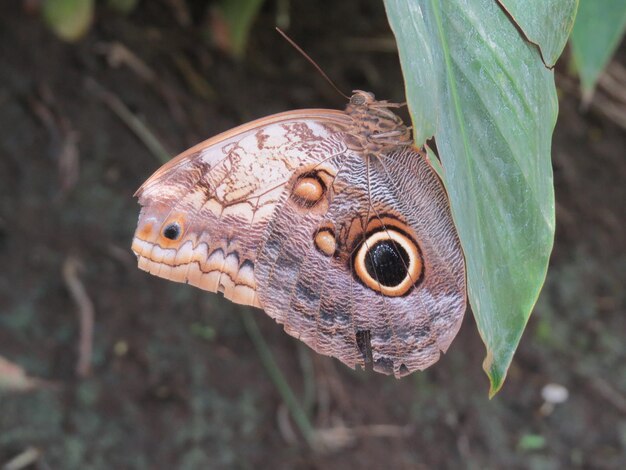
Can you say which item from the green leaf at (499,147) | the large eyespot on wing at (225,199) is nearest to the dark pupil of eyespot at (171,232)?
the large eyespot on wing at (225,199)

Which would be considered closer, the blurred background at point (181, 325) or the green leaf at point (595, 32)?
the green leaf at point (595, 32)

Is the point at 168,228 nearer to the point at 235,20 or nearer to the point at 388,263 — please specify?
the point at 388,263

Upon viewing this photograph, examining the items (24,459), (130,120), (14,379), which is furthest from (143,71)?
(24,459)

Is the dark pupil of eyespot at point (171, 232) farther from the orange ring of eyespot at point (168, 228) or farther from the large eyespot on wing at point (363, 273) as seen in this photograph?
the large eyespot on wing at point (363, 273)

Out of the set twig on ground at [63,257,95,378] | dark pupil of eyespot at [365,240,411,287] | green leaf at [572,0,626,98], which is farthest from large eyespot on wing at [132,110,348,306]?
twig on ground at [63,257,95,378]

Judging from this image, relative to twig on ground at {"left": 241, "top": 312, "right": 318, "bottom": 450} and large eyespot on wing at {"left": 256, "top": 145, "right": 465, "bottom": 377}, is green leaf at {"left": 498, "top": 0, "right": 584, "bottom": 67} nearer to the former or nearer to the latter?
large eyespot on wing at {"left": 256, "top": 145, "right": 465, "bottom": 377}

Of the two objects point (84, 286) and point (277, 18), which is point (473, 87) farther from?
point (277, 18)

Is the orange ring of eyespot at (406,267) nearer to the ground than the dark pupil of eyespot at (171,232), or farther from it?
farther from it
